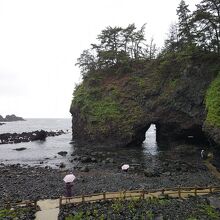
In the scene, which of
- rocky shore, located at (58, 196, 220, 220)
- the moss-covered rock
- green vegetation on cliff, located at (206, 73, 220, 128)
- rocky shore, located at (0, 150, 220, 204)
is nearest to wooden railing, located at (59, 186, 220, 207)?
rocky shore, located at (58, 196, 220, 220)

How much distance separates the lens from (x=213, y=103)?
148 feet

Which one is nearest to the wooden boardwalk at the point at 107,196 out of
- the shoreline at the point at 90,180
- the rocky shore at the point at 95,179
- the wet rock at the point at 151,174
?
the shoreline at the point at 90,180

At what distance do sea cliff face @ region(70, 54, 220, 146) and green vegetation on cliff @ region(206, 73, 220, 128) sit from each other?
1.11m

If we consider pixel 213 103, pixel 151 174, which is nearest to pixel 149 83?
pixel 213 103

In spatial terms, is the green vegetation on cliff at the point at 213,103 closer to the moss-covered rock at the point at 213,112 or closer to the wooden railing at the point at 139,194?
the moss-covered rock at the point at 213,112

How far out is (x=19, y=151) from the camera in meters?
65.3

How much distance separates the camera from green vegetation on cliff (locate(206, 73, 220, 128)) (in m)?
43.0

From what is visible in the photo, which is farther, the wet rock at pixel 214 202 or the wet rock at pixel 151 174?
the wet rock at pixel 151 174

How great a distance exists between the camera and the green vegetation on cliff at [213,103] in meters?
43.0

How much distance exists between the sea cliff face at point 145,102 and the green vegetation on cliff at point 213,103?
1105mm

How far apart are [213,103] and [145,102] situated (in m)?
18.2

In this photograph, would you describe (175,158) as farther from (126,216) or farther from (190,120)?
(126,216)

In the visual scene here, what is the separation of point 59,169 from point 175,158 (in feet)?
58.4

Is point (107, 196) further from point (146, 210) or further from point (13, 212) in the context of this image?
point (13, 212)
